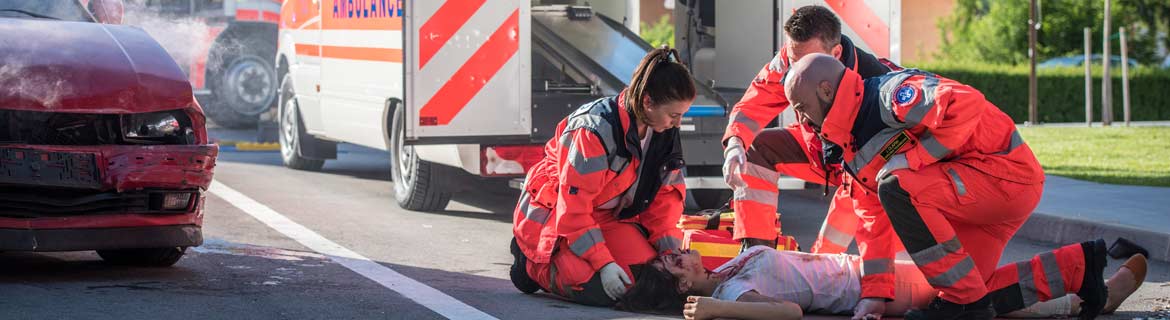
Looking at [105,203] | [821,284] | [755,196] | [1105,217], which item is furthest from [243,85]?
[821,284]

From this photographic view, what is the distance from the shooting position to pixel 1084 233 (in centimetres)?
918

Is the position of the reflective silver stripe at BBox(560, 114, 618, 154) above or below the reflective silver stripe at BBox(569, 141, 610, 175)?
above

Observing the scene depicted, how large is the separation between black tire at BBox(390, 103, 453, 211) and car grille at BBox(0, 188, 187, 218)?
391cm

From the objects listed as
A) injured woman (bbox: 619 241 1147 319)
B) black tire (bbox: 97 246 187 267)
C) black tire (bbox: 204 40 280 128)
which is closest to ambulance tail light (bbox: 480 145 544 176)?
black tire (bbox: 97 246 187 267)

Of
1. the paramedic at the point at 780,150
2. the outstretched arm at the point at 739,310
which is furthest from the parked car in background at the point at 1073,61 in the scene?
the outstretched arm at the point at 739,310

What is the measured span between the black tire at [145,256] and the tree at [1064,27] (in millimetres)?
30103

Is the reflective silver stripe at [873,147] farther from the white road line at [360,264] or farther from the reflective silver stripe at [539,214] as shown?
the white road line at [360,264]

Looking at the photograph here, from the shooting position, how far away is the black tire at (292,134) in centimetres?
1358

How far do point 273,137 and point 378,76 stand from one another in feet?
26.3

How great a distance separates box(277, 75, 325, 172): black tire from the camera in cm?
1358

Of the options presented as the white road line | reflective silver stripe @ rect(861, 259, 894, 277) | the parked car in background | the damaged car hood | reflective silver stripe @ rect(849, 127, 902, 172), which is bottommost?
the white road line

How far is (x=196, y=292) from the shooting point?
21.0 feet

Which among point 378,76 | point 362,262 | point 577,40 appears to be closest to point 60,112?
point 362,262

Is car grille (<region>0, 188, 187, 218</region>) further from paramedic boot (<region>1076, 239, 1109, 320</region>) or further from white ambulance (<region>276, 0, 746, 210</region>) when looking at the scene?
paramedic boot (<region>1076, 239, 1109, 320</region>)
